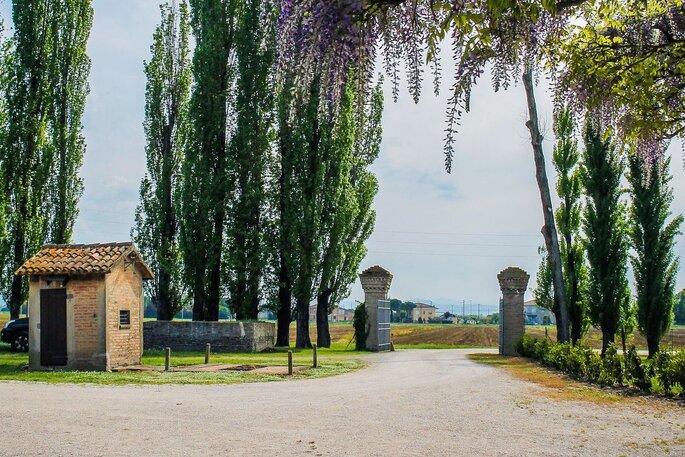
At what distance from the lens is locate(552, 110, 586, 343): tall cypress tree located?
31141 millimetres

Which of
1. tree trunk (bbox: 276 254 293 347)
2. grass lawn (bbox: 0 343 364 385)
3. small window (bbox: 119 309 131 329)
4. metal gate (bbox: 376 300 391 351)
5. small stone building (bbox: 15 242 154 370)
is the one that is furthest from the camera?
tree trunk (bbox: 276 254 293 347)

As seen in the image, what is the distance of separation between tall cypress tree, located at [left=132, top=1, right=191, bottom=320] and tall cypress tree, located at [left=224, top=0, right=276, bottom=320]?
107 inches

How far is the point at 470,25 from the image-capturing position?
4629 mm

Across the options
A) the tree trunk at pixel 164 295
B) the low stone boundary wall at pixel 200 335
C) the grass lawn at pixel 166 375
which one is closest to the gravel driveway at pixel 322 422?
the grass lawn at pixel 166 375

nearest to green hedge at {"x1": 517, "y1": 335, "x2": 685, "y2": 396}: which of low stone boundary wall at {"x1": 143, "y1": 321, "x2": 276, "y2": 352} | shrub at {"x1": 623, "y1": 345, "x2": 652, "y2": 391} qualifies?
shrub at {"x1": 623, "y1": 345, "x2": 652, "y2": 391}

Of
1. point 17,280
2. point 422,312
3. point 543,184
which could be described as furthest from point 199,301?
point 422,312

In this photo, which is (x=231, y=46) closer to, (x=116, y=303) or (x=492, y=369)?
(x=116, y=303)

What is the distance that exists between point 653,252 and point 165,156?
21.8 metres

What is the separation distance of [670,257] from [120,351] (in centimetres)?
2260

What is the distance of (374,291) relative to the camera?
31234mm

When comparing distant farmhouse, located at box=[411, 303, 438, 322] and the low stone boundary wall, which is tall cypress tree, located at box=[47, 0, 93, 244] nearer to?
Answer: the low stone boundary wall

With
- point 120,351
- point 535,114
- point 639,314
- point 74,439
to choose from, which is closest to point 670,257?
point 639,314

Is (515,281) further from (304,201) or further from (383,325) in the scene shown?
(304,201)

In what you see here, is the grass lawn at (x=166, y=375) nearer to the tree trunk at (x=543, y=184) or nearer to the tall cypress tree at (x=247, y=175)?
the tree trunk at (x=543, y=184)
